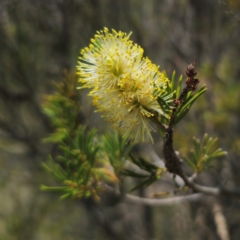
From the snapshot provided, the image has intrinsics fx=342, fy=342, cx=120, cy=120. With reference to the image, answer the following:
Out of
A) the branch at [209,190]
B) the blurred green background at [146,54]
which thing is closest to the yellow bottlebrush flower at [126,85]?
the branch at [209,190]

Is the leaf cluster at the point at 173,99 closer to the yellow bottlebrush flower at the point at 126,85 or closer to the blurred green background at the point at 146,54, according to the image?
the yellow bottlebrush flower at the point at 126,85

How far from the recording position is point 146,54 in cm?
232

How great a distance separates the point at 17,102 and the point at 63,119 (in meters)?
1.30

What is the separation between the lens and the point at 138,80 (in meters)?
0.78

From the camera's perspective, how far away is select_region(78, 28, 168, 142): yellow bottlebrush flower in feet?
2.59

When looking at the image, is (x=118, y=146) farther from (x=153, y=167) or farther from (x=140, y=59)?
(x=140, y=59)

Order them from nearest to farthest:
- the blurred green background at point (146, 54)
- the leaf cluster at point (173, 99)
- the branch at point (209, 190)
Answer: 1. the leaf cluster at point (173, 99)
2. the branch at point (209, 190)
3. the blurred green background at point (146, 54)

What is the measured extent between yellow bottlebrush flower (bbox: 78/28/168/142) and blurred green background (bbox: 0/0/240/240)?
3.51ft

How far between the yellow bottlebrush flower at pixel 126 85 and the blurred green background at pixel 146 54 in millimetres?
1069

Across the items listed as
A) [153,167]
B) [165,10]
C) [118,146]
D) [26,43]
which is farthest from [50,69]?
[153,167]

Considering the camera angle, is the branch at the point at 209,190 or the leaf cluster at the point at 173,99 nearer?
the leaf cluster at the point at 173,99

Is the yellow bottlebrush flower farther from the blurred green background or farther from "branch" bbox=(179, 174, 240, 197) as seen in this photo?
the blurred green background

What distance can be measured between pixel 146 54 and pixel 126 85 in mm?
1585

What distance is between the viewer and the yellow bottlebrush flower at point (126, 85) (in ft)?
2.59
